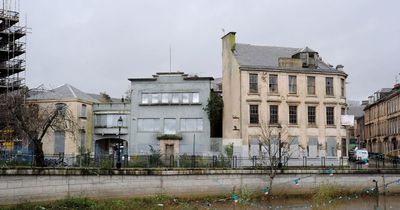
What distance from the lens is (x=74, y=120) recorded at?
46.7 m

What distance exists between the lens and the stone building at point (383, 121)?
64000mm

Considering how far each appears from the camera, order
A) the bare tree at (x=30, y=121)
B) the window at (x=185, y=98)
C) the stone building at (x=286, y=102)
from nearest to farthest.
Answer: the bare tree at (x=30, y=121), the stone building at (x=286, y=102), the window at (x=185, y=98)

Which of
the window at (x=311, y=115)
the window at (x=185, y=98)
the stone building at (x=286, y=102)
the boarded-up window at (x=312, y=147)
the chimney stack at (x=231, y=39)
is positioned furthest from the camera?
the window at (x=185, y=98)

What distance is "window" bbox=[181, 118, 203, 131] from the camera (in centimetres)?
4694

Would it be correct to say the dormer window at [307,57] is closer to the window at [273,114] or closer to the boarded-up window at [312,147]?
the window at [273,114]

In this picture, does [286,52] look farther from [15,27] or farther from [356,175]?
[15,27]

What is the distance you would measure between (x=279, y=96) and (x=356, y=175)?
38.6ft

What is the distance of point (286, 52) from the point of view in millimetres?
48562

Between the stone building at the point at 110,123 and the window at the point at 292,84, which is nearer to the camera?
the window at the point at 292,84

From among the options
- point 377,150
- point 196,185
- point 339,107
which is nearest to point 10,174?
point 196,185

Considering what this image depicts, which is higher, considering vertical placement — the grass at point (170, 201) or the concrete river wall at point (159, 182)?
the concrete river wall at point (159, 182)

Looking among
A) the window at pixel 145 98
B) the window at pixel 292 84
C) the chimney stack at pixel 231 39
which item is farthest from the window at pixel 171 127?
the window at pixel 292 84

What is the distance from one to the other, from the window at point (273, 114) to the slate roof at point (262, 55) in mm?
3754

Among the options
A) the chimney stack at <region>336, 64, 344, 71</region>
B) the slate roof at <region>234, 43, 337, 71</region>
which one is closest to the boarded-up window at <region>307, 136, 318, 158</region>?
the slate roof at <region>234, 43, 337, 71</region>
